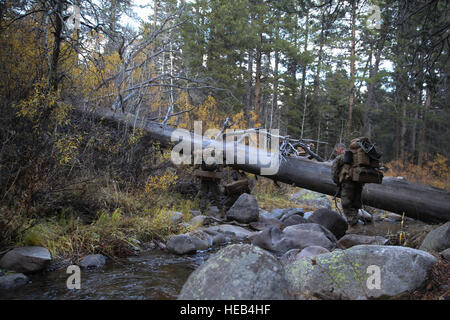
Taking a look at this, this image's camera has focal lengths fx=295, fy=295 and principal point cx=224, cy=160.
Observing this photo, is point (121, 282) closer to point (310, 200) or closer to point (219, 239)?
point (219, 239)

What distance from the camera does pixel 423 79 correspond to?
530 centimetres

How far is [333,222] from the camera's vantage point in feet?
19.3

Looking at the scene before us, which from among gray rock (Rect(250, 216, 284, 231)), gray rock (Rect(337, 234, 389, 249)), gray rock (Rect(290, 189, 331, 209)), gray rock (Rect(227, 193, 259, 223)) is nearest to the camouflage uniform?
gray rock (Rect(337, 234, 389, 249))

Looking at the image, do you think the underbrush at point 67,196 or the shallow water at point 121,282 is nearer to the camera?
the shallow water at point 121,282

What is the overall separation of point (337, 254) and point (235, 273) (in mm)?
1160

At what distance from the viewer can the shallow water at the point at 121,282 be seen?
2.89 metres

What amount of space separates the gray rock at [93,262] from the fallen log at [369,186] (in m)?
3.29

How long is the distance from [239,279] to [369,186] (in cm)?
470

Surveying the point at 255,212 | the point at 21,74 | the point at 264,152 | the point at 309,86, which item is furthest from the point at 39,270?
the point at 309,86

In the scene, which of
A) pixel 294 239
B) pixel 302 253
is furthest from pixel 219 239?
pixel 302 253

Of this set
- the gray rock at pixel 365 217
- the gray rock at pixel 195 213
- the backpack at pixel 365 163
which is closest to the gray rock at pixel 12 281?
the gray rock at pixel 195 213

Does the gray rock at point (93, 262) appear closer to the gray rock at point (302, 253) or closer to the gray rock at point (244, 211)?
the gray rock at point (302, 253)

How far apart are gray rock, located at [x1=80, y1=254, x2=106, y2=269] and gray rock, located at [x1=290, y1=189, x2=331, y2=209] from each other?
7.80m

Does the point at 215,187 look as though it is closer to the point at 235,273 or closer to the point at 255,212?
the point at 255,212
